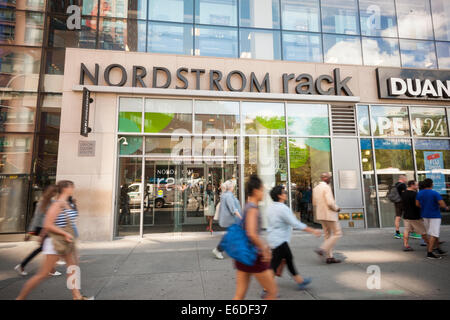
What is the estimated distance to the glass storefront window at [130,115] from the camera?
8.60 m

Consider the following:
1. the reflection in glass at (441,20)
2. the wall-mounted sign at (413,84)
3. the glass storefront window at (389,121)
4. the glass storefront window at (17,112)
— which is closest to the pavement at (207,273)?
the glass storefront window at (17,112)

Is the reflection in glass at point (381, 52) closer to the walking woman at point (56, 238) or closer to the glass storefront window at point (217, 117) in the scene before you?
the glass storefront window at point (217, 117)

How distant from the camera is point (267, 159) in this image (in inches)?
370

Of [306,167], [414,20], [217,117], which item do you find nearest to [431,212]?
[306,167]

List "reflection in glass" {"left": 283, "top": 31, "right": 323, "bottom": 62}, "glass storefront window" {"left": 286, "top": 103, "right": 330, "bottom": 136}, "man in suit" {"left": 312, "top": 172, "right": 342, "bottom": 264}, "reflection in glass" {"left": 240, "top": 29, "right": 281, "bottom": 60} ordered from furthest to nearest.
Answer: "reflection in glass" {"left": 283, "top": 31, "right": 323, "bottom": 62}
"reflection in glass" {"left": 240, "top": 29, "right": 281, "bottom": 60}
"glass storefront window" {"left": 286, "top": 103, "right": 330, "bottom": 136}
"man in suit" {"left": 312, "top": 172, "right": 342, "bottom": 264}

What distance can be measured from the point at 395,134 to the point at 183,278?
1002 centimetres

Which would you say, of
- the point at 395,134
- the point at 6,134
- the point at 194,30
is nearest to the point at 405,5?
the point at 395,134

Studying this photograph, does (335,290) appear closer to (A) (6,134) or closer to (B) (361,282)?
(B) (361,282)

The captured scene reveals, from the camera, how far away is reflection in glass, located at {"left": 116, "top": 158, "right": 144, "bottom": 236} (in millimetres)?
8461

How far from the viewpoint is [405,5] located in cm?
1073

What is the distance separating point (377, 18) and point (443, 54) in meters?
3.42

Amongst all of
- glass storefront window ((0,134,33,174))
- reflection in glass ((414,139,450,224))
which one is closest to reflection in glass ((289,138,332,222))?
reflection in glass ((414,139,450,224))

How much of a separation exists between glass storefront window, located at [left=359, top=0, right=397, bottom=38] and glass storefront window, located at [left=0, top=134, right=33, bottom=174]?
14.0 meters

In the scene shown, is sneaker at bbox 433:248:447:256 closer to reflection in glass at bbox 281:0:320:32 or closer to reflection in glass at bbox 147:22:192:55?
reflection in glass at bbox 281:0:320:32
